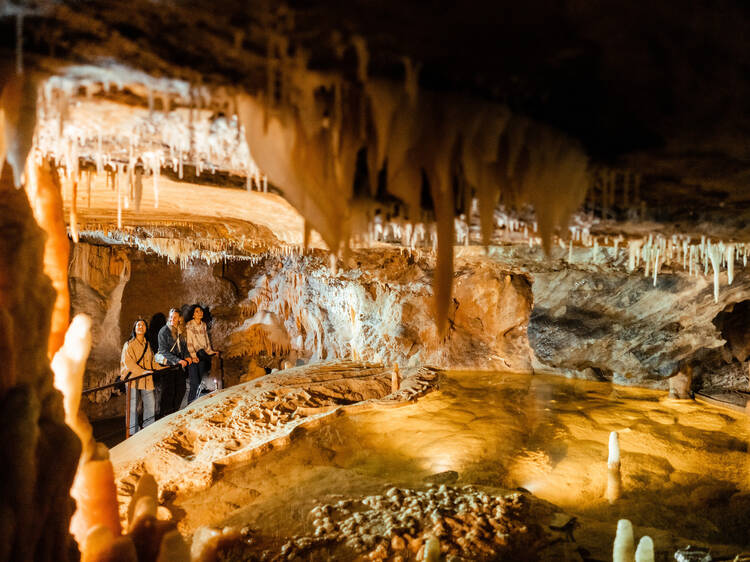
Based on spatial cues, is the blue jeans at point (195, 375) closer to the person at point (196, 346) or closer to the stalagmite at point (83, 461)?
the person at point (196, 346)

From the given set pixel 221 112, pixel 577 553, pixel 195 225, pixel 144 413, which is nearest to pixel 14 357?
pixel 221 112

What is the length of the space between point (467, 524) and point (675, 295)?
23.0 ft

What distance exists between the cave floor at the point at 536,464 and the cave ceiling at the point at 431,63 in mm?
3287

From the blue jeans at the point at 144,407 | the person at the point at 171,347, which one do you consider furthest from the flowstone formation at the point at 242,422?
the person at the point at 171,347

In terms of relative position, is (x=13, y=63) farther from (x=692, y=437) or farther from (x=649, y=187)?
(x=692, y=437)

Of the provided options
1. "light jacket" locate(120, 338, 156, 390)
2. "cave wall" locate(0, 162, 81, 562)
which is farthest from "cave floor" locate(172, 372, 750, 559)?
"light jacket" locate(120, 338, 156, 390)

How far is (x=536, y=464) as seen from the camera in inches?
229

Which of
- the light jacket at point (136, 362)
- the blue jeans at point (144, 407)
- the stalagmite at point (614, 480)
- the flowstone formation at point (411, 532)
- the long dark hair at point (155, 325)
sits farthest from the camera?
the long dark hair at point (155, 325)

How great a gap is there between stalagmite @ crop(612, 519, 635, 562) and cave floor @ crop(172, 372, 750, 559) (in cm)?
46

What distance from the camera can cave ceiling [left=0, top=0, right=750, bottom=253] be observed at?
1643 mm

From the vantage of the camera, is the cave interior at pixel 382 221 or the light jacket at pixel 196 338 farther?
the light jacket at pixel 196 338

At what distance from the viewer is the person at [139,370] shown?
7301 mm

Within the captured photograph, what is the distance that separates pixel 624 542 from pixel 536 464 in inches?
108

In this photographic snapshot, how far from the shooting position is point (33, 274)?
2949 mm
